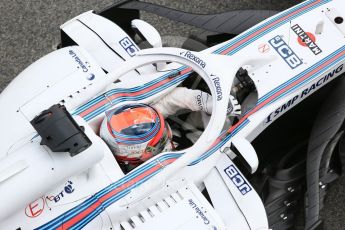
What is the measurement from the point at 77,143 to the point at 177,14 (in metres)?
1.05

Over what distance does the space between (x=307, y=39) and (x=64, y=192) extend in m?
1.09


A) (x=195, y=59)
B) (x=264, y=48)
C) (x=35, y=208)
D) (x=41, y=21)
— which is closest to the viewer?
(x=35, y=208)

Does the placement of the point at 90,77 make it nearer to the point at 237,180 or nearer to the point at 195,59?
the point at 195,59

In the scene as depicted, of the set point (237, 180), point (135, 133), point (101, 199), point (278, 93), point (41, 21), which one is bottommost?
point (237, 180)

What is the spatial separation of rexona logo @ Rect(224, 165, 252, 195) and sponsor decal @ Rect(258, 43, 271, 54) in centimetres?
48

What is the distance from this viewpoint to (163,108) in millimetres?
2145

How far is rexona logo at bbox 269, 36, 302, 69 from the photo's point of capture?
7.29 ft

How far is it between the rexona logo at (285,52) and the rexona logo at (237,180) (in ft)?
1.53

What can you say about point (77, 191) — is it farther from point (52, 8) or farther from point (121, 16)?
point (52, 8)

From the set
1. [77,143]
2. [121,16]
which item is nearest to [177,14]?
[121,16]

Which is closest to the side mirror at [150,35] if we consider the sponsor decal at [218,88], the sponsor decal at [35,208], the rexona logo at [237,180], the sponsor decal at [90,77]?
the sponsor decal at [90,77]

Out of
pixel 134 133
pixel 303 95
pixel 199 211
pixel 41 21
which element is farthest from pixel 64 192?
pixel 41 21

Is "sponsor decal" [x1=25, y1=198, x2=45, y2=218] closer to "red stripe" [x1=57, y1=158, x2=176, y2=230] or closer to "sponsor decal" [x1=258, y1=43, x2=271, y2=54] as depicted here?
"red stripe" [x1=57, y1=158, x2=176, y2=230]

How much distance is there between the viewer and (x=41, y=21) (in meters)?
3.02
